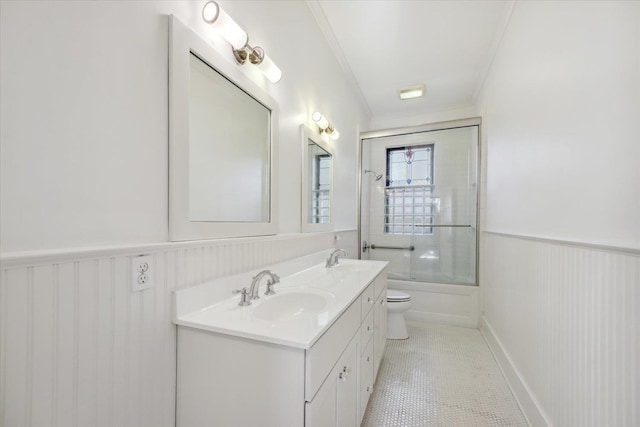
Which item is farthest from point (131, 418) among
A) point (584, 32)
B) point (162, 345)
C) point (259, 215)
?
point (584, 32)

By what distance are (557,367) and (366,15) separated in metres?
2.39

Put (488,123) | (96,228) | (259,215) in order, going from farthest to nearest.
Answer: (488,123)
(259,215)
(96,228)

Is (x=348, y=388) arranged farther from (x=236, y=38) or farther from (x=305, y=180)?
(x=236, y=38)

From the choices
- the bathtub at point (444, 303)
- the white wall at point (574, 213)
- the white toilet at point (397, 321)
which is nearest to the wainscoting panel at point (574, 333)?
the white wall at point (574, 213)

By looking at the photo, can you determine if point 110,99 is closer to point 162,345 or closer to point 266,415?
point 162,345

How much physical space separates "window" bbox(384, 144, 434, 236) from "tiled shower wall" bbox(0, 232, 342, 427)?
268cm

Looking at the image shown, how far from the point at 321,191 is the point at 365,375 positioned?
126 centimetres

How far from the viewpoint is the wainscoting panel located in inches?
31.1

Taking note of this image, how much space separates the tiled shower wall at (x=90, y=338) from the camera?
557 mm

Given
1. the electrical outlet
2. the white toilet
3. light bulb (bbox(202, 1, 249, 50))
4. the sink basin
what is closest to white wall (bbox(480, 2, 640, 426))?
the white toilet

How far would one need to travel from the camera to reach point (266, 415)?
2.53ft

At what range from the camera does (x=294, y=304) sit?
1.27 meters

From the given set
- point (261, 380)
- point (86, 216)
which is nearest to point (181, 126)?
point (86, 216)

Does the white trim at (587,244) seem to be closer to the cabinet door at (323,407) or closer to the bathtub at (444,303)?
the cabinet door at (323,407)
